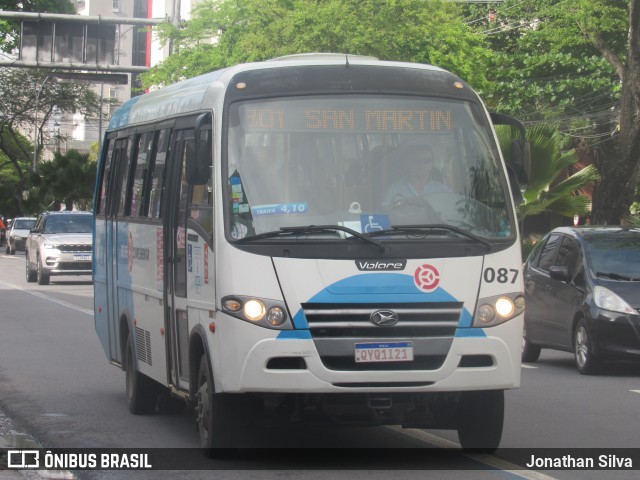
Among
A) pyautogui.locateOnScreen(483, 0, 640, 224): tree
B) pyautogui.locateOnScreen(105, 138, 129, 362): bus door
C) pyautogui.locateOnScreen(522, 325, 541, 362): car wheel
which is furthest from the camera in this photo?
pyautogui.locateOnScreen(483, 0, 640, 224): tree

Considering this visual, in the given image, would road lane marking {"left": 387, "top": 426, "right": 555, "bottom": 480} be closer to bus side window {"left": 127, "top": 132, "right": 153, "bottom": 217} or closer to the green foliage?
bus side window {"left": 127, "top": 132, "right": 153, "bottom": 217}

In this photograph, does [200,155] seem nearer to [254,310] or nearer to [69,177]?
[254,310]

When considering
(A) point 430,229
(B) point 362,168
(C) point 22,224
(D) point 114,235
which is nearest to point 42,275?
(D) point 114,235

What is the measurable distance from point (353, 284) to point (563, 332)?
8098 mm

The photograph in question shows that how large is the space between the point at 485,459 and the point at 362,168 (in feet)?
6.68

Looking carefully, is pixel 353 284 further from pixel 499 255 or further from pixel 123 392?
pixel 123 392

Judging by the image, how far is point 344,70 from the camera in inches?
366

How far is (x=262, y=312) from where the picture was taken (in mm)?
8352

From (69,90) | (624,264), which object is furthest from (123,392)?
(69,90)

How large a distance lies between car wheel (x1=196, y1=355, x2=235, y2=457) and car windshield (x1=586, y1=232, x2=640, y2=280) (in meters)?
7.60

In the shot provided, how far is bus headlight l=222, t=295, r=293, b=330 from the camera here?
833 centimetres

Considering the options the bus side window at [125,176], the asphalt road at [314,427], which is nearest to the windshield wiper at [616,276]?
the asphalt road at [314,427]

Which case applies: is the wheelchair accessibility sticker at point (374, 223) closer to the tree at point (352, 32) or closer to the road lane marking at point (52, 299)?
the road lane marking at point (52, 299)

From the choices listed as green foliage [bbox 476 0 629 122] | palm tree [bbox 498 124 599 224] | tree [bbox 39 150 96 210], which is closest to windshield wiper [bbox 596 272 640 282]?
palm tree [bbox 498 124 599 224]
